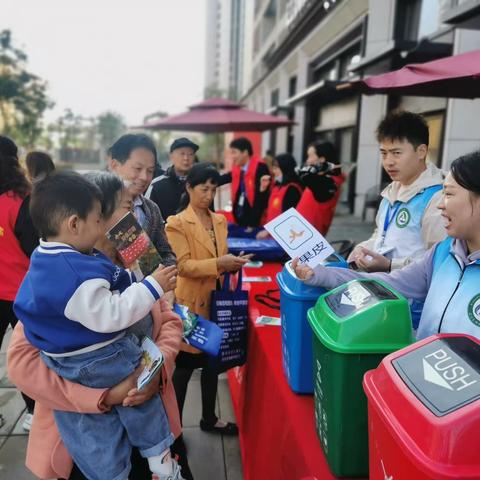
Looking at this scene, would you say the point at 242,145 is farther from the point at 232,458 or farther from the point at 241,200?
the point at 232,458

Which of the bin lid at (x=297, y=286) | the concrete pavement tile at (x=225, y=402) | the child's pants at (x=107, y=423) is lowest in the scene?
the concrete pavement tile at (x=225, y=402)

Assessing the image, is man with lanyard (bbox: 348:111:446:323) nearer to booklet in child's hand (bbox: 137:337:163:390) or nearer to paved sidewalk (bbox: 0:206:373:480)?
booklet in child's hand (bbox: 137:337:163:390)

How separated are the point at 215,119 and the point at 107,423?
19.5 feet

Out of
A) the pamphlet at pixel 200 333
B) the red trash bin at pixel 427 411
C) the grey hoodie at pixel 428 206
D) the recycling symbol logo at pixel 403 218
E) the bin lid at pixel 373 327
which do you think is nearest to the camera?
the red trash bin at pixel 427 411

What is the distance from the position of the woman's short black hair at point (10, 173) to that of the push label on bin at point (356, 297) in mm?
2064

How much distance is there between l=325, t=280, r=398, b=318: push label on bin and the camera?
1.21m

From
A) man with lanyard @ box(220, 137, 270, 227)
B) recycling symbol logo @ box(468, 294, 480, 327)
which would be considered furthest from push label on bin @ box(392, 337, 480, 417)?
man with lanyard @ box(220, 137, 270, 227)

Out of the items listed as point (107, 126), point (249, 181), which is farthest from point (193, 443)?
point (107, 126)

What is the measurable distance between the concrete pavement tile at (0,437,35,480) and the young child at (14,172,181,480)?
4.61 ft

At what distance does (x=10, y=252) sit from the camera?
8.26 feet

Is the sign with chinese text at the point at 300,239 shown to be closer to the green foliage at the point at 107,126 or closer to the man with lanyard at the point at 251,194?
the man with lanyard at the point at 251,194

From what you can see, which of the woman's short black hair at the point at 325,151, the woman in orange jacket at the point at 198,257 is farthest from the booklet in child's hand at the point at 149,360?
the woman's short black hair at the point at 325,151

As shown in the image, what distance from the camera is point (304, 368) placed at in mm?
1635

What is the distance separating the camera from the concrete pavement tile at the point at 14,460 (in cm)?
244
